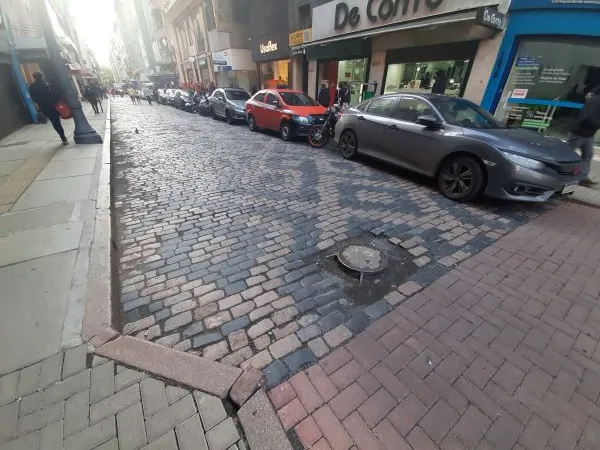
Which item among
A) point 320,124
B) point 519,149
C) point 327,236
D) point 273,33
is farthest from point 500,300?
point 273,33

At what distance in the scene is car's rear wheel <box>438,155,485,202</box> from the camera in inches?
183

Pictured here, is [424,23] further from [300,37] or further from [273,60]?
[273,60]

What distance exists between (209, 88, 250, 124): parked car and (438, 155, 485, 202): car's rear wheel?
1058 centimetres

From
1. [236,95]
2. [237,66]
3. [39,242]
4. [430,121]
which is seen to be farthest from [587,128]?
[237,66]

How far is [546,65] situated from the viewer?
7953 millimetres

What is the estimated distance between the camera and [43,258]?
10.6ft

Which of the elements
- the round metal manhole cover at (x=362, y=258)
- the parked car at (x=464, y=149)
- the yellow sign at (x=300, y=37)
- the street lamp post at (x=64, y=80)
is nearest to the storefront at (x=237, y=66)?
the yellow sign at (x=300, y=37)

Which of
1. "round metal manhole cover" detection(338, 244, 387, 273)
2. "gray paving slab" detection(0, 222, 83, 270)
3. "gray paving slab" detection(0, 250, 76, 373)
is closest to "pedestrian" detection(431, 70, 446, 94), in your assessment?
"round metal manhole cover" detection(338, 244, 387, 273)

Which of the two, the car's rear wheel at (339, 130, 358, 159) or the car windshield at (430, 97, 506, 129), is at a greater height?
the car windshield at (430, 97, 506, 129)

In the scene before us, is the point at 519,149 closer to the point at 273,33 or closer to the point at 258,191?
the point at 258,191

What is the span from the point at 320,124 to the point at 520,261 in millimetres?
7361

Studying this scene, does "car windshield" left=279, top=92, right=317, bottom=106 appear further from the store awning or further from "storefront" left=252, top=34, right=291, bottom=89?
"storefront" left=252, top=34, right=291, bottom=89

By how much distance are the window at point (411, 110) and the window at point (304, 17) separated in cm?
1352

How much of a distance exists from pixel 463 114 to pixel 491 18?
15.6 feet
